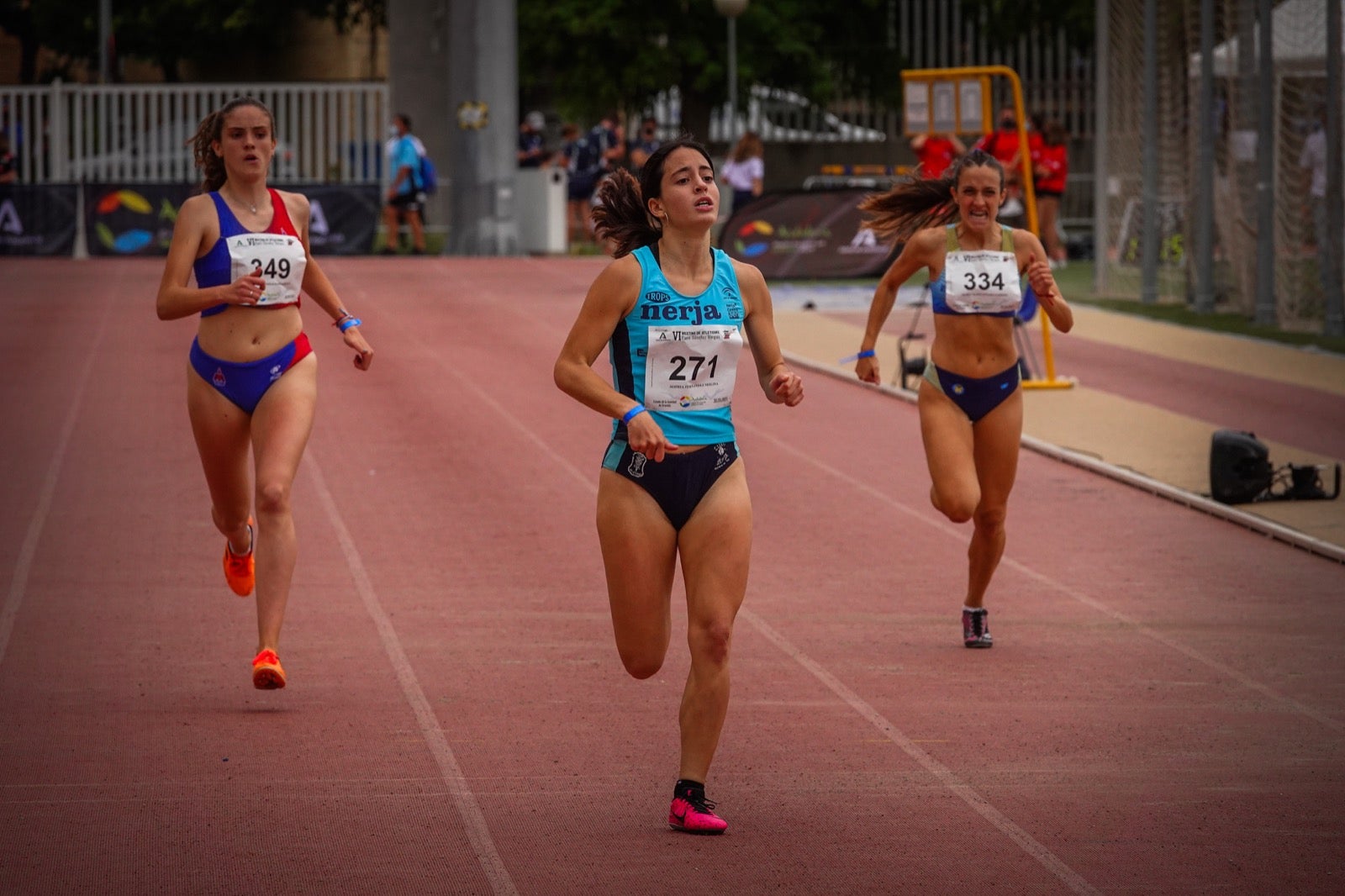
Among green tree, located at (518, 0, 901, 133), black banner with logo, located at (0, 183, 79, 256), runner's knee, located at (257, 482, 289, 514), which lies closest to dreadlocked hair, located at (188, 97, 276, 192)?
runner's knee, located at (257, 482, 289, 514)

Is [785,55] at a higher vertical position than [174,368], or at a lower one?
higher

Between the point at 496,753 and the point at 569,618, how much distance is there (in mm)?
2525

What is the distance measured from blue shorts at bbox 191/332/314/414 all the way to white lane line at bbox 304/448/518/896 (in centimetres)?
130

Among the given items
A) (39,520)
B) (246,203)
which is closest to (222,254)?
(246,203)

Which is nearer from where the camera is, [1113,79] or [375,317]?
[375,317]

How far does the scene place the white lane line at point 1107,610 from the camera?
8.04 meters

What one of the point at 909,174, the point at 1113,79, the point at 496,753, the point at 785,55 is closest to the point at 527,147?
the point at 785,55

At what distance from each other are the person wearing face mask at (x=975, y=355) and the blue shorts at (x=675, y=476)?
283 centimetres

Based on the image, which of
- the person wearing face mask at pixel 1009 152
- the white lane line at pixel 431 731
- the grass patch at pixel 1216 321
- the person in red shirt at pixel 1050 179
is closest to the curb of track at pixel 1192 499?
the person wearing face mask at pixel 1009 152

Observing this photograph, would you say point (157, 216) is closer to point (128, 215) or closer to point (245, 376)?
point (128, 215)

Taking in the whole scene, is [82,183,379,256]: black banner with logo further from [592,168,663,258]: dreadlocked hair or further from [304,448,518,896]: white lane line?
[592,168,663,258]: dreadlocked hair

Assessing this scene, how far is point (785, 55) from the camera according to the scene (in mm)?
42781

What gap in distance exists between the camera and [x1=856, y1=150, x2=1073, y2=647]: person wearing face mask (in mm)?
9055

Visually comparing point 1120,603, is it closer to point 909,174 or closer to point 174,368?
point 909,174
